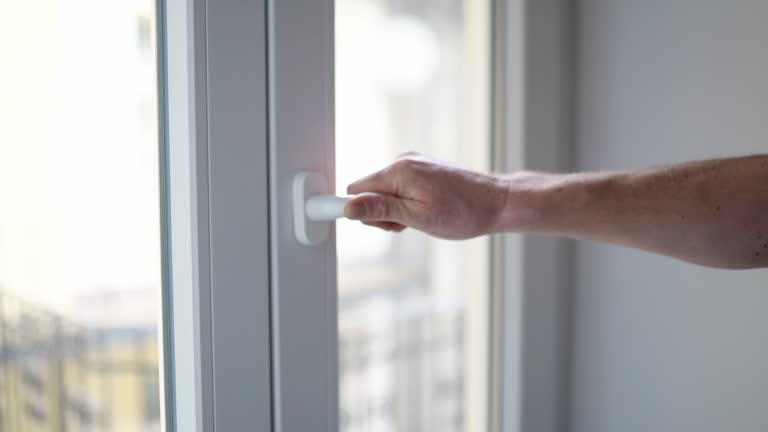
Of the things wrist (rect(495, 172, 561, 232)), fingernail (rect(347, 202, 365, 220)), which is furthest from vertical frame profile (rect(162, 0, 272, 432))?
wrist (rect(495, 172, 561, 232))

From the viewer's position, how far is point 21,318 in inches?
23.8

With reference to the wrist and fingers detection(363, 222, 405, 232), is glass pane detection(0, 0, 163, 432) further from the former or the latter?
the wrist

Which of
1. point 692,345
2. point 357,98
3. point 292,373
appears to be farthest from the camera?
point 692,345

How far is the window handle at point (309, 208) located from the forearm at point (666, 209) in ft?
0.63

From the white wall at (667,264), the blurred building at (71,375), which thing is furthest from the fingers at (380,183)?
the white wall at (667,264)

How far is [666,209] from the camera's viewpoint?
0.71 meters

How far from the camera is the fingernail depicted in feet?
2.14

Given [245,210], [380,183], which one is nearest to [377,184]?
[380,183]

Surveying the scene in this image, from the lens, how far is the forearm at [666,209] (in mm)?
683

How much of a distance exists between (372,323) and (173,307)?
0.28m

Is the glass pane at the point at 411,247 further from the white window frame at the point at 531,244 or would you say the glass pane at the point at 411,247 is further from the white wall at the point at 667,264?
the white wall at the point at 667,264

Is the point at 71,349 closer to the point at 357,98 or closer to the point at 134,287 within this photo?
the point at 134,287

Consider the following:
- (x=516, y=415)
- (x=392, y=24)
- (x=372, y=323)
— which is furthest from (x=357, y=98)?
(x=516, y=415)

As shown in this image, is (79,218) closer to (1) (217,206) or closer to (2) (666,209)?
(1) (217,206)
